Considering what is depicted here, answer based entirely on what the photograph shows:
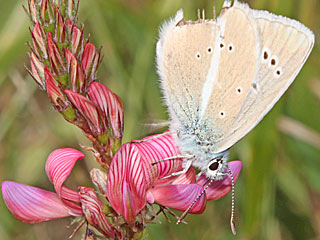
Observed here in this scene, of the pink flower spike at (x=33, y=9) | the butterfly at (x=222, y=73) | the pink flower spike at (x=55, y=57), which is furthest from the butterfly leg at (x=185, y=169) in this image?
the pink flower spike at (x=33, y=9)

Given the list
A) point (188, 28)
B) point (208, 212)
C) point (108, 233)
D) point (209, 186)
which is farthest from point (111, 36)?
point (108, 233)

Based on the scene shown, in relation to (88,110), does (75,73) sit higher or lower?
higher

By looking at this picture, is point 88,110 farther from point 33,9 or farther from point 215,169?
point 215,169

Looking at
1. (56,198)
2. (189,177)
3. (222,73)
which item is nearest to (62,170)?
(56,198)

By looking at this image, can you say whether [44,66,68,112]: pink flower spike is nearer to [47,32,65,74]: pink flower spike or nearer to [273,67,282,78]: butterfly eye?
[47,32,65,74]: pink flower spike

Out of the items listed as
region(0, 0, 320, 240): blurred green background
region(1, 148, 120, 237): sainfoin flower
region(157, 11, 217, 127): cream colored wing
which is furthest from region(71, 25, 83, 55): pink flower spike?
region(0, 0, 320, 240): blurred green background

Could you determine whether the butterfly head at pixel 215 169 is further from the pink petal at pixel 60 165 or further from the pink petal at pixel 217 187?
the pink petal at pixel 60 165
